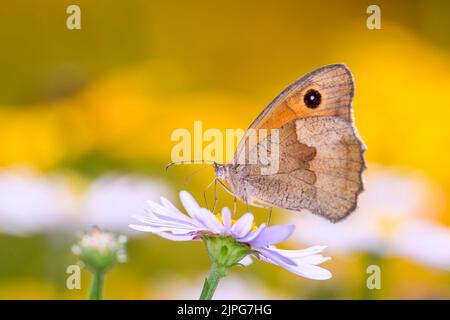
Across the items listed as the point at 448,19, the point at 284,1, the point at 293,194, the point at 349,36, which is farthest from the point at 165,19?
the point at 293,194

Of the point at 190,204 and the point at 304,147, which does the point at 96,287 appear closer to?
the point at 190,204

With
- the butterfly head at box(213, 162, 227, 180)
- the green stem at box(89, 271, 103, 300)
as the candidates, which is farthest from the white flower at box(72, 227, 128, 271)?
the butterfly head at box(213, 162, 227, 180)

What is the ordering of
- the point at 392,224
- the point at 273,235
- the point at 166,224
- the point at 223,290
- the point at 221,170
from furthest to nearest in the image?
1. the point at 392,224
2. the point at 223,290
3. the point at 221,170
4. the point at 166,224
5. the point at 273,235

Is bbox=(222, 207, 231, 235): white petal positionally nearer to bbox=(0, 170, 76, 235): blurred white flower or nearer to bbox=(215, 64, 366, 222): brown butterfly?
bbox=(215, 64, 366, 222): brown butterfly

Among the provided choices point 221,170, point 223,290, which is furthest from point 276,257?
point 223,290

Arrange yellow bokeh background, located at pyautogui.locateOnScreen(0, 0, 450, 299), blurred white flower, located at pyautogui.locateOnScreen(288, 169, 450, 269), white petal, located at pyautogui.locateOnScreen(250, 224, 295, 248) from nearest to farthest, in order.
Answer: white petal, located at pyautogui.locateOnScreen(250, 224, 295, 248) < blurred white flower, located at pyautogui.locateOnScreen(288, 169, 450, 269) < yellow bokeh background, located at pyautogui.locateOnScreen(0, 0, 450, 299)

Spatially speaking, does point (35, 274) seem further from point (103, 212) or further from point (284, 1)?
point (284, 1)
